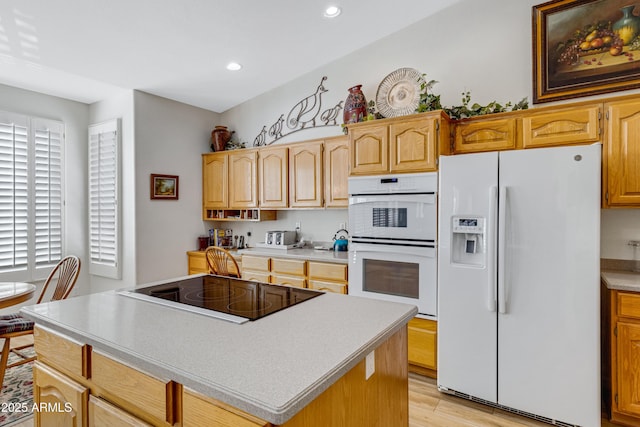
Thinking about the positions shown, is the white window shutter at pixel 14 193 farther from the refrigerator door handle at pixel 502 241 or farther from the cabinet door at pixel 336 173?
the refrigerator door handle at pixel 502 241

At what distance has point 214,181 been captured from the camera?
4.61m

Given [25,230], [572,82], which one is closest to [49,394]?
[25,230]

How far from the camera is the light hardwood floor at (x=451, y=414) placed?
7.32ft

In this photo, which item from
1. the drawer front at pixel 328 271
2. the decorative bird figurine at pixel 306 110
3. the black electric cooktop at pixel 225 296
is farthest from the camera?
the decorative bird figurine at pixel 306 110

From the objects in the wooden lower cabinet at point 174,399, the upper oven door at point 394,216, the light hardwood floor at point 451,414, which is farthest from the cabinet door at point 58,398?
the upper oven door at point 394,216

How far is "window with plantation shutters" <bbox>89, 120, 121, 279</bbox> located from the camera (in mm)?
4082

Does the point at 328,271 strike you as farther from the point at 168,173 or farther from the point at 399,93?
the point at 168,173

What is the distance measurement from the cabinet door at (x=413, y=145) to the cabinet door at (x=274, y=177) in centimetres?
145

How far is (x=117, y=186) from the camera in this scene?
13.4 ft

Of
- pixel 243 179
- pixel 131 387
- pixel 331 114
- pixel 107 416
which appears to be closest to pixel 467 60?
pixel 331 114

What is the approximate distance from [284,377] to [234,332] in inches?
15.3

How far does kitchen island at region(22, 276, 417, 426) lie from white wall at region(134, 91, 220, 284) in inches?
99.1

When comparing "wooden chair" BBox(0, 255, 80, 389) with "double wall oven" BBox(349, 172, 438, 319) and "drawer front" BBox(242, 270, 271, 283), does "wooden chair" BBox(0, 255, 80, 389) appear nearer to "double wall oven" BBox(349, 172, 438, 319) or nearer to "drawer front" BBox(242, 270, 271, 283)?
"drawer front" BBox(242, 270, 271, 283)

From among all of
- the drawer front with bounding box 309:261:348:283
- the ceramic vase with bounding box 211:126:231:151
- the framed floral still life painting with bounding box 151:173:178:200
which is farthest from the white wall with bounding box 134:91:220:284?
the drawer front with bounding box 309:261:348:283
